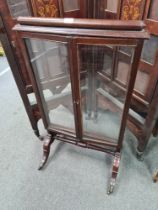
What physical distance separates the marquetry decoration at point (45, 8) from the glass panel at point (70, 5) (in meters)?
0.06

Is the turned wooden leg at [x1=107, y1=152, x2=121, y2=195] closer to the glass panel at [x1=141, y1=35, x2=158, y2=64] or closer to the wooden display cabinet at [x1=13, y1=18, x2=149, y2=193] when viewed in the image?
the wooden display cabinet at [x1=13, y1=18, x2=149, y2=193]

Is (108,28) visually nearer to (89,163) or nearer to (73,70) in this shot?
(73,70)

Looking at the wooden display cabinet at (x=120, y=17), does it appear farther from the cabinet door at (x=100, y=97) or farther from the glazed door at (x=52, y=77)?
the glazed door at (x=52, y=77)

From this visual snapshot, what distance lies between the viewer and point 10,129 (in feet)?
5.71

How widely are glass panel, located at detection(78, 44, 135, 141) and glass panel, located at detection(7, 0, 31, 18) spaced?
449 mm

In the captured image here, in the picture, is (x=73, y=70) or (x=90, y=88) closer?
(x=73, y=70)


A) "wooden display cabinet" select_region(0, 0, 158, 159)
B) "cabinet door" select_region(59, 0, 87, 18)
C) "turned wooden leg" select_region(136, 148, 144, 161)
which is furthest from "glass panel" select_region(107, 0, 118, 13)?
"turned wooden leg" select_region(136, 148, 144, 161)

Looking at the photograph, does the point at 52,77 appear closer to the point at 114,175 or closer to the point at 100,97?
the point at 100,97

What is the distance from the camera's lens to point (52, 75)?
108cm

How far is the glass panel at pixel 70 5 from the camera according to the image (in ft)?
3.22

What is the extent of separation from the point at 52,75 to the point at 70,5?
422mm

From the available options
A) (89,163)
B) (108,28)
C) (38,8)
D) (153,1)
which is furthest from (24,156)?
(153,1)

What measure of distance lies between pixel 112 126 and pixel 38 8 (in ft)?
2.74

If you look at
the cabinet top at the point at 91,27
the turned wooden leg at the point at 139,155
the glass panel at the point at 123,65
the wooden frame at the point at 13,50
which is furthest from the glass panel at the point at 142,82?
the wooden frame at the point at 13,50
